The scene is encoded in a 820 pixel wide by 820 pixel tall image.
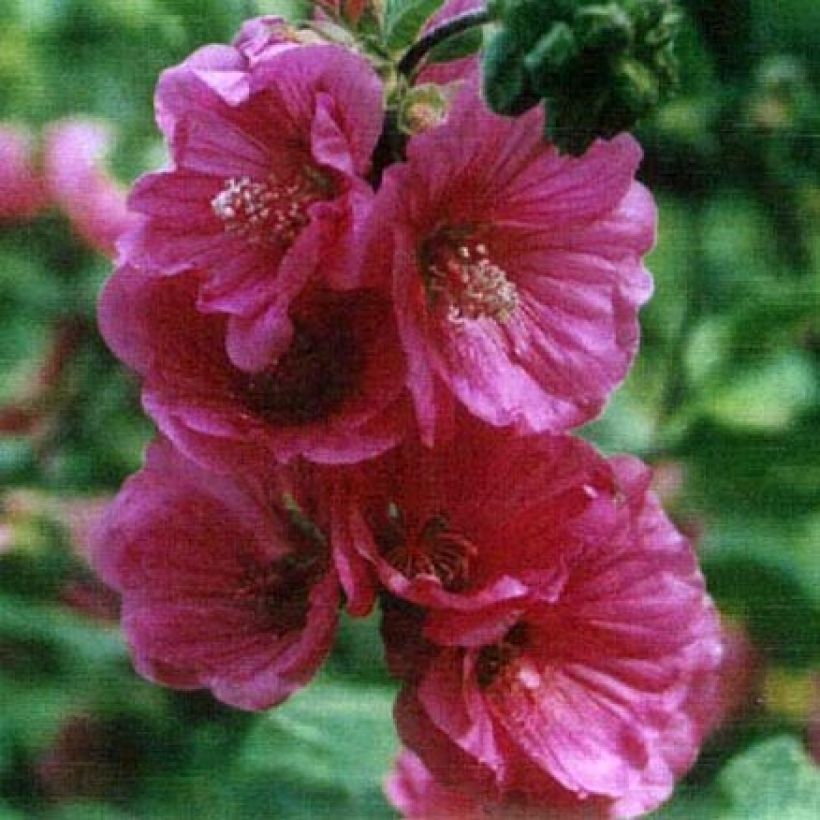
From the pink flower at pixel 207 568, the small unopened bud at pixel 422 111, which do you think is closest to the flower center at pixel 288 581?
the pink flower at pixel 207 568

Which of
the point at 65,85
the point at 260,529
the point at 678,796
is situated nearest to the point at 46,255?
the point at 65,85

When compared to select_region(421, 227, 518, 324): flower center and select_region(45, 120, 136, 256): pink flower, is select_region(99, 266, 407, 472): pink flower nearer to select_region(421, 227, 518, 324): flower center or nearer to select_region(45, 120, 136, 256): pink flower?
select_region(421, 227, 518, 324): flower center

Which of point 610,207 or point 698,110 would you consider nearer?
point 610,207

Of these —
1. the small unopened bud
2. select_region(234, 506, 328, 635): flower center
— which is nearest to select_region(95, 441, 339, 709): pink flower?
select_region(234, 506, 328, 635): flower center

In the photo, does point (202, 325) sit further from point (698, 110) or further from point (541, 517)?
point (698, 110)

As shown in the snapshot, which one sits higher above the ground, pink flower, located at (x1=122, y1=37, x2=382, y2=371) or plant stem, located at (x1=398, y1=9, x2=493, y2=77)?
plant stem, located at (x1=398, y1=9, x2=493, y2=77)

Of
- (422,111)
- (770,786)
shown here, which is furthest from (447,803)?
(422,111)

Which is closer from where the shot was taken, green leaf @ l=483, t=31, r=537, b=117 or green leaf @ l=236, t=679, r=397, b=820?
green leaf @ l=483, t=31, r=537, b=117
